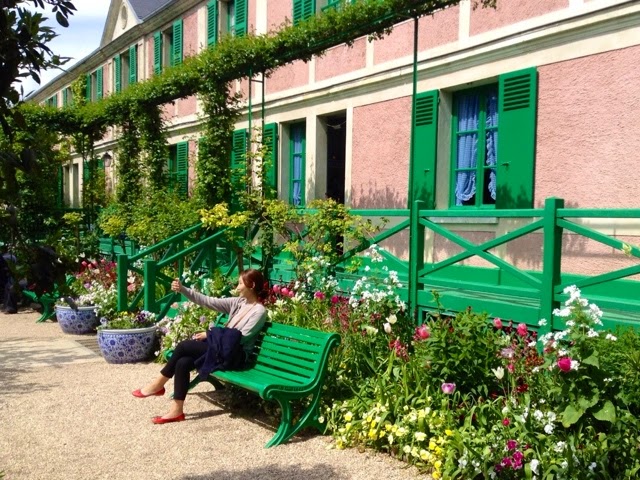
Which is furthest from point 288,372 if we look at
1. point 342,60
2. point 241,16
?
point 241,16

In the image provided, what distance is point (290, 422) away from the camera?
4.68m

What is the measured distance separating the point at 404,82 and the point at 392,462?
20.4 feet

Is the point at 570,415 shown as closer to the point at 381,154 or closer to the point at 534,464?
the point at 534,464

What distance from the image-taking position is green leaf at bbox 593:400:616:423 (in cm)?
337

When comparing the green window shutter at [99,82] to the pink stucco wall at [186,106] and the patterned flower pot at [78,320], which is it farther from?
the patterned flower pot at [78,320]

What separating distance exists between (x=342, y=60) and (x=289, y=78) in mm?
1548

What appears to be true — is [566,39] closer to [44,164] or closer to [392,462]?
[392,462]

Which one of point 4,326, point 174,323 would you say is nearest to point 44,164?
point 174,323

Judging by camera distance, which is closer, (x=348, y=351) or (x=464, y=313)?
(x=464, y=313)

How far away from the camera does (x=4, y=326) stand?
10.1 meters

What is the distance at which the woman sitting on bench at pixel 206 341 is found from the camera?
5223mm

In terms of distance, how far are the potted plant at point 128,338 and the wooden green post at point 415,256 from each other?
119 inches

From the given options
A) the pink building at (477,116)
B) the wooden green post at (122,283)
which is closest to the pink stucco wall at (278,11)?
the pink building at (477,116)

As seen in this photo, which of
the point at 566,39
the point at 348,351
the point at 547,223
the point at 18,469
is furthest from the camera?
the point at 566,39
